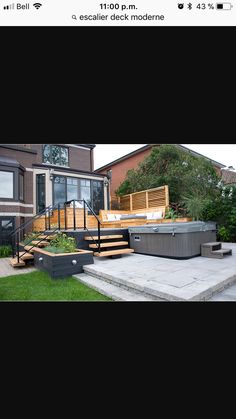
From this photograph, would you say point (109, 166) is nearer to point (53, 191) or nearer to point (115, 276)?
point (53, 191)

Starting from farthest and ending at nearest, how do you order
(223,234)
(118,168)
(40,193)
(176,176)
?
(118,168) < (40,193) < (176,176) < (223,234)

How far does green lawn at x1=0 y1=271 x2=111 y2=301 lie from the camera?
264 centimetres

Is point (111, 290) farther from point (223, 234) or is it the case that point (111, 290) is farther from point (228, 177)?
point (228, 177)

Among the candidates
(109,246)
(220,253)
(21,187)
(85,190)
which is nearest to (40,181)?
(21,187)

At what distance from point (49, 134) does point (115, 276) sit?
2.30 metres

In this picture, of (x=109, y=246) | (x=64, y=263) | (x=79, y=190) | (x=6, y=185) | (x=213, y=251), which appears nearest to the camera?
(x=64, y=263)

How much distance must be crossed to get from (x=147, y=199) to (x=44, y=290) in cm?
659

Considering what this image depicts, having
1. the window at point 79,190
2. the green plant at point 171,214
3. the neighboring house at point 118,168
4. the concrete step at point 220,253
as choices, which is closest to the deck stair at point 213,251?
the concrete step at point 220,253

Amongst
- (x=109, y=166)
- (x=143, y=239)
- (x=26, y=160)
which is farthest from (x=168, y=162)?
(x=26, y=160)

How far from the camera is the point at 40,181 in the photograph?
33.4 ft

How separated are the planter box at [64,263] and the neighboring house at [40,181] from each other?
12.8 feet

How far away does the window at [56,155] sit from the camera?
37.8 feet
